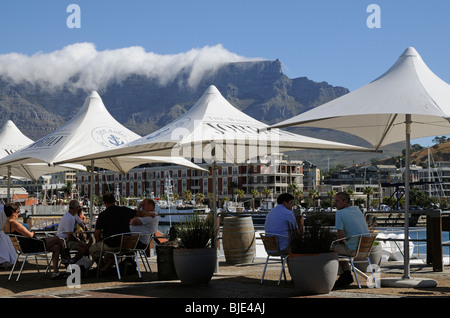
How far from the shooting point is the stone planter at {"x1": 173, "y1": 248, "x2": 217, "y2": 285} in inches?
332

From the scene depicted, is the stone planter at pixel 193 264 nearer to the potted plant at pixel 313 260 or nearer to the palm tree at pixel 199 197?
the potted plant at pixel 313 260

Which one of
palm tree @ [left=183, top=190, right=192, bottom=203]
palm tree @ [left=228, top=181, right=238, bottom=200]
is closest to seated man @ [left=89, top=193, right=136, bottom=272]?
palm tree @ [left=183, top=190, right=192, bottom=203]

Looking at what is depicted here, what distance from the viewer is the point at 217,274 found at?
1014cm

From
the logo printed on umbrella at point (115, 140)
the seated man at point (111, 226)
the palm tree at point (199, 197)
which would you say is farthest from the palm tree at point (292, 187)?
the seated man at point (111, 226)

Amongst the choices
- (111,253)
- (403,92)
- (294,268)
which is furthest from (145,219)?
(403,92)

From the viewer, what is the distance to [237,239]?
11.9 metres

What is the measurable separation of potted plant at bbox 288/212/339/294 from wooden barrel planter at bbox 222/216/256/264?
14.0 ft

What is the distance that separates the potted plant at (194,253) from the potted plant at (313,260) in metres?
1.35

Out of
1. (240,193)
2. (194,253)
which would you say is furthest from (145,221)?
(240,193)

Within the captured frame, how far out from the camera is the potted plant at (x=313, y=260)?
24.5 feet

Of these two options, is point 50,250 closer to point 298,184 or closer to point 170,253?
point 170,253

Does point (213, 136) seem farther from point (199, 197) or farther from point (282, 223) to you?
point (199, 197)

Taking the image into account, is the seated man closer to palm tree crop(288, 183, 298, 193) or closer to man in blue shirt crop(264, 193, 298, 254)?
man in blue shirt crop(264, 193, 298, 254)
